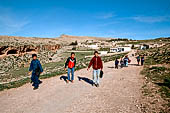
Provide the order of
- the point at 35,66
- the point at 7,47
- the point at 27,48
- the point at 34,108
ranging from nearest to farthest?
the point at 34,108 → the point at 35,66 → the point at 7,47 → the point at 27,48

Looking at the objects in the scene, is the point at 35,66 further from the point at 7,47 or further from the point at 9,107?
the point at 7,47

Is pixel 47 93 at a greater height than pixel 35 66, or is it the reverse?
pixel 35 66

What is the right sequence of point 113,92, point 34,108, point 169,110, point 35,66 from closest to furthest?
point 169,110
point 34,108
point 113,92
point 35,66

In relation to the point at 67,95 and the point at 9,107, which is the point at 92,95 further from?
the point at 9,107

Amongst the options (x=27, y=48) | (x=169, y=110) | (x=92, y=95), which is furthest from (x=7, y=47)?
(x=169, y=110)

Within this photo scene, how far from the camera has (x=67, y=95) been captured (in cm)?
684

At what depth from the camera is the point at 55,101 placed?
6.15 metres

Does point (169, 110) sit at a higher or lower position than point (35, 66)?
lower

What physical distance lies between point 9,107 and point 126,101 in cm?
482

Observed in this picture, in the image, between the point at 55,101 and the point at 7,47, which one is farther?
the point at 7,47

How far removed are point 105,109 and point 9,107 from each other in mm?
3896

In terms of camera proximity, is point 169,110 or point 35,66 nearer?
point 169,110

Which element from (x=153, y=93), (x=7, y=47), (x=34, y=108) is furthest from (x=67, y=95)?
(x=7, y=47)

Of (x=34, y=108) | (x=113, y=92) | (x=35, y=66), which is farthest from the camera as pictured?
(x=35, y=66)
